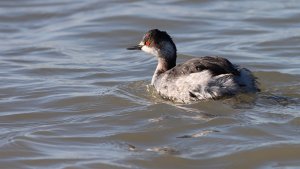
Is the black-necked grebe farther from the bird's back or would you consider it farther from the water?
the water

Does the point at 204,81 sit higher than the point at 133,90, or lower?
higher

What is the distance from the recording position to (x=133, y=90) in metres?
10.5

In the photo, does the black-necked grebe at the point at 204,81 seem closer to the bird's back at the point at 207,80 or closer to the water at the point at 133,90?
the bird's back at the point at 207,80

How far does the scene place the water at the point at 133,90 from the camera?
789 cm

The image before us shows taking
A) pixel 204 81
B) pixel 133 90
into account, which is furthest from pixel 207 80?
Answer: pixel 133 90

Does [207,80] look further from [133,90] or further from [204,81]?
[133,90]

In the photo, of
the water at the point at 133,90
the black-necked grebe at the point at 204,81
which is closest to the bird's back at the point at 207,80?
the black-necked grebe at the point at 204,81

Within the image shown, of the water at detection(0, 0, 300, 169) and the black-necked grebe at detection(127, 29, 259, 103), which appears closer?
the water at detection(0, 0, 300, 169)

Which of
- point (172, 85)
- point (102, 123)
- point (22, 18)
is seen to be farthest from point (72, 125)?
point (22, 18)

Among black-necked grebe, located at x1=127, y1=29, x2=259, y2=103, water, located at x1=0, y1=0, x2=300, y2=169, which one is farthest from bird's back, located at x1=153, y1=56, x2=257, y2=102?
water, located at x1=0, y1=0, x2=300, y2=169

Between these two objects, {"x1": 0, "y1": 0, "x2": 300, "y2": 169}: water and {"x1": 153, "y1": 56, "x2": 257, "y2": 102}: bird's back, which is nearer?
{"x1": 0, "y1": 0, "x2": 300, "y2": 169}: water

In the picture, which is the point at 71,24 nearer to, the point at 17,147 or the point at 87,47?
the point at 87,47

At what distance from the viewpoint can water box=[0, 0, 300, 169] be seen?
7.89 metres

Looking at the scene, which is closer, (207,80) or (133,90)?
(207,80)
